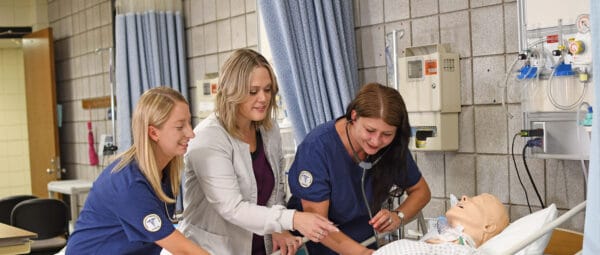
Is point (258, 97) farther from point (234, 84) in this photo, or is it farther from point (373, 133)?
point (373, 133)

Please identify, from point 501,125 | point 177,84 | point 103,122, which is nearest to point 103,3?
point 103,122

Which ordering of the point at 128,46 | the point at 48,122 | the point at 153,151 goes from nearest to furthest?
the point at 153,151 < the point at 128,46 < the point at 48,122

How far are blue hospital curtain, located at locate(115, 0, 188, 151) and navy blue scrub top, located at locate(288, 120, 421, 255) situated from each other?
2.57 m

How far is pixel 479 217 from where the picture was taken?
2.13 m

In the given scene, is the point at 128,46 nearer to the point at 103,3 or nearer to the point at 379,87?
the point at 103,3

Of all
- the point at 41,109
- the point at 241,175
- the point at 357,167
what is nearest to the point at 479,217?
the point at 357,167

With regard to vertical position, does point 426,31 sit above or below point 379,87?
above

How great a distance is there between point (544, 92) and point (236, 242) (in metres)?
1.28

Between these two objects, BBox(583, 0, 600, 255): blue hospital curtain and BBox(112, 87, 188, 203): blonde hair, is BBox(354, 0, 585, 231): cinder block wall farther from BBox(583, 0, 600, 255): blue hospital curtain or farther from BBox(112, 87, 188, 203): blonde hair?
BBox(112, 87, 188, 203): blonde hair

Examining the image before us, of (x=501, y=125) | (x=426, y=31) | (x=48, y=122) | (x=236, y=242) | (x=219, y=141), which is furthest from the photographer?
(x=48, y=122)

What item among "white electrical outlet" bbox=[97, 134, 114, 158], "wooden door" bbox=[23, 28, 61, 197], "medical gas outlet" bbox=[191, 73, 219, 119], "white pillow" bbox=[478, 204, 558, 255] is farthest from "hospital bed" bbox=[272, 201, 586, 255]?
"wooden door" bbox=[23, 28, 61, 197]

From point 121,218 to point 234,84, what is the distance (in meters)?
0.52

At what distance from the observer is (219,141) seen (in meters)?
2.14

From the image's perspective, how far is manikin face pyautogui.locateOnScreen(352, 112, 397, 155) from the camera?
2.05 meters
